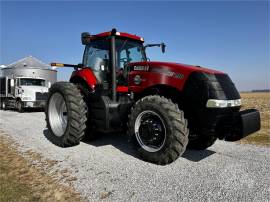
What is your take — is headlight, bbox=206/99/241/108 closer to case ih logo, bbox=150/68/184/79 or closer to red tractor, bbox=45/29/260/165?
red tractor, bbox=45/29/260/165

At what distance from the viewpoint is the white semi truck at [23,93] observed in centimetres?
1456

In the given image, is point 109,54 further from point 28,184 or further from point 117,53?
point 28,184

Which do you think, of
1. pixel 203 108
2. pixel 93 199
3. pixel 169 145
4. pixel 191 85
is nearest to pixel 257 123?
pixel 203 108

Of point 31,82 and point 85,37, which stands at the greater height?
point 85,37

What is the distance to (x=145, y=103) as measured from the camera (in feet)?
14.3

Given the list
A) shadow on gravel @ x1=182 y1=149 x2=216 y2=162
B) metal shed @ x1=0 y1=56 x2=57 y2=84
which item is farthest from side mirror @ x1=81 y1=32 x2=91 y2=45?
metal shed @ x1=0 y1=56 x2=57 y2=84

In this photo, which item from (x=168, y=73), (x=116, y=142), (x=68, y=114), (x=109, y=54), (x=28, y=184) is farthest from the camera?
(x=116, y=142)

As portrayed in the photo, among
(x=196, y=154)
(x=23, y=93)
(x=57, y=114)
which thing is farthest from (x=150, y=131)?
(x=23, y=93)

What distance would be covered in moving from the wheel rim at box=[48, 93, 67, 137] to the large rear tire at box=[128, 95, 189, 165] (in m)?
2.24

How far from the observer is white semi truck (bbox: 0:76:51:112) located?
14.6 metres

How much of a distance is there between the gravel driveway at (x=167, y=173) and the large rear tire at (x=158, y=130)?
0.23 meters

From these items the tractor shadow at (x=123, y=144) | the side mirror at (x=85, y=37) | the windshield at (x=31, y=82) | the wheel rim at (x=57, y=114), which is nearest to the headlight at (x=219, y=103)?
the tractor shadow at (x=123, y=144)

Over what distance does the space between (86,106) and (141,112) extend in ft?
4.56

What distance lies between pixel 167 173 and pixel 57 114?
11.3 ft
